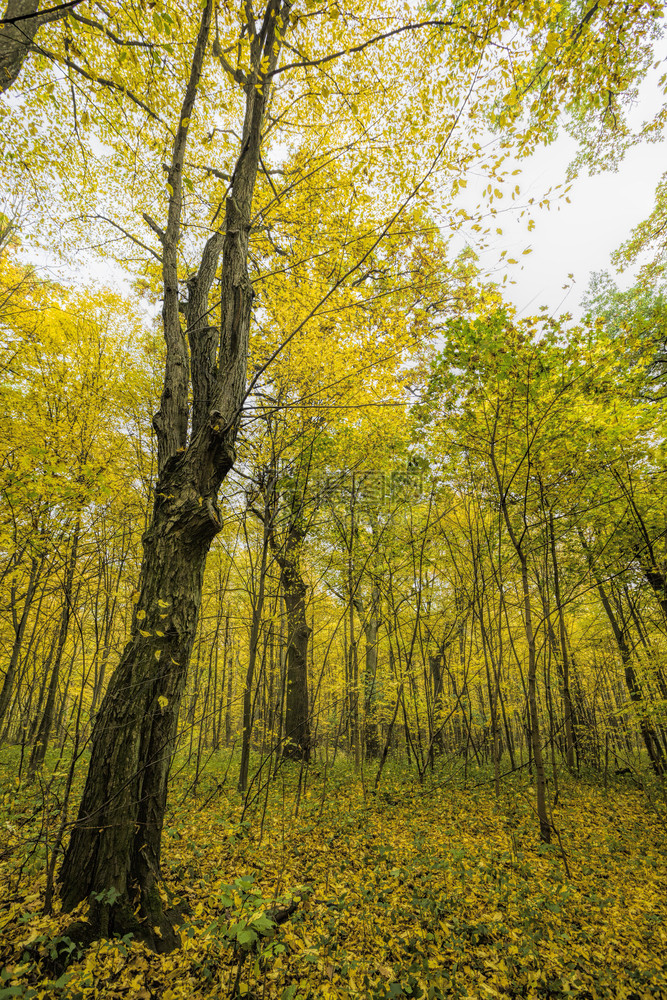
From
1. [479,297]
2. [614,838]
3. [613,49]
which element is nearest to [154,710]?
[479,297]

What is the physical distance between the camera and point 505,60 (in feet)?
10.6

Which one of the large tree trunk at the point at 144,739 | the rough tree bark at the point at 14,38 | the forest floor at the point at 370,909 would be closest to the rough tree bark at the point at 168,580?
the large tree trunk at the point at 144,739

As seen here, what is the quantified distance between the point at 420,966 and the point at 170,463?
376cm

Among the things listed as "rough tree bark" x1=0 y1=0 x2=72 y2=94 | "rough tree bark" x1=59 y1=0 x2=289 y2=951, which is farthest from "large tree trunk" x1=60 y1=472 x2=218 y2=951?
"rough tree bark" x1=0 y1=0 x2=72 y2=94

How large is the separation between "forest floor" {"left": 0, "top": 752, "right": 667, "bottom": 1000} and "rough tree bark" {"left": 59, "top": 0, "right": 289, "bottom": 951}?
238mm

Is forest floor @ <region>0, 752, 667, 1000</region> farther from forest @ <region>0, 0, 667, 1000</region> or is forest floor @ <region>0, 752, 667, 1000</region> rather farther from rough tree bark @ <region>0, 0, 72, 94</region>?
rough tree bark @ <region>0, 0, 72, 94</region>

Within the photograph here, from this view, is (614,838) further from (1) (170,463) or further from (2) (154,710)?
(1) (170,463)

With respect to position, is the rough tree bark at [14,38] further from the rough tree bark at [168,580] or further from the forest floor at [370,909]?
the forest floor at [370,909]

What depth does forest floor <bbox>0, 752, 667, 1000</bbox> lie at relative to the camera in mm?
2176

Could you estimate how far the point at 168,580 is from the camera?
2.84m

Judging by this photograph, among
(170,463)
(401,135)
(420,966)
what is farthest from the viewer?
(401,135)

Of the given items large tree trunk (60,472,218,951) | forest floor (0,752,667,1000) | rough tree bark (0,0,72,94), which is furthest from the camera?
rough tree bark (0,0,72,94)

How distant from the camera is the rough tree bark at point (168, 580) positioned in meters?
2.41

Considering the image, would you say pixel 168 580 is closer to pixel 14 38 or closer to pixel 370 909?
pixel 370 909
